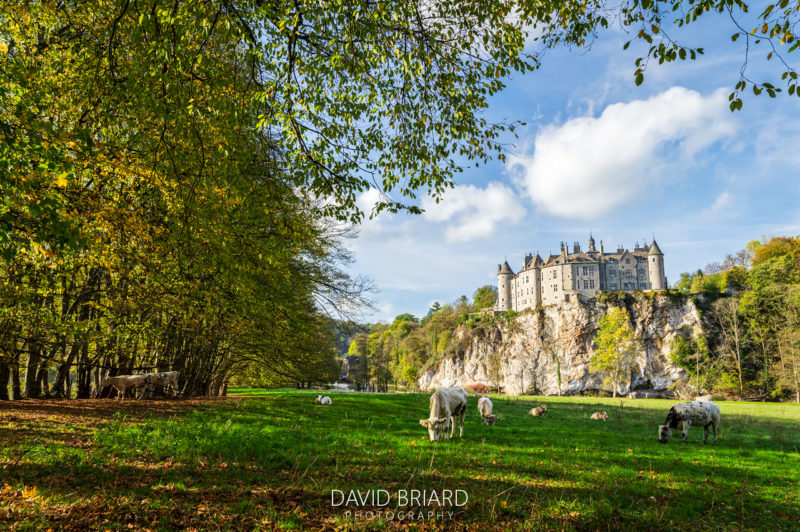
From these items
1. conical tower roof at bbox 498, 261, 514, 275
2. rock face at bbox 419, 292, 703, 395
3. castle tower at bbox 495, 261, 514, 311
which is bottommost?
rock face at bbox 419, 292, 703, 395

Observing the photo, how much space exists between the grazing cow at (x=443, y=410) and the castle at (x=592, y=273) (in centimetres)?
9645

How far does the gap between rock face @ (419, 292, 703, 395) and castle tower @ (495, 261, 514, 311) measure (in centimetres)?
2085

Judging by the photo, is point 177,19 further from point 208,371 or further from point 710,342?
point 710,342

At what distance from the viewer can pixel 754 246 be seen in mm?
87500

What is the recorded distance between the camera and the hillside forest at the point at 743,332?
189ft

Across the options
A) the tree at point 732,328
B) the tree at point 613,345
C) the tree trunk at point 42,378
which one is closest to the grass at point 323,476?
the tree trunk at point 42,378

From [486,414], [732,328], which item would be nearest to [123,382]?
[486,414]

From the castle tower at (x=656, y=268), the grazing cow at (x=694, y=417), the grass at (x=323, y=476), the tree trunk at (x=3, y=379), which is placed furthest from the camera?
the castle tower at (x=656, y=268)

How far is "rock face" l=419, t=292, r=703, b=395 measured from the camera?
80.4 meters

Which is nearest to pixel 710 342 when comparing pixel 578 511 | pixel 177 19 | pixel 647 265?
pixel 647 265

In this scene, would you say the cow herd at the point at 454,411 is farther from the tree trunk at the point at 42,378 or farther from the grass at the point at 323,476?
the tree trunk at the point at 42,378

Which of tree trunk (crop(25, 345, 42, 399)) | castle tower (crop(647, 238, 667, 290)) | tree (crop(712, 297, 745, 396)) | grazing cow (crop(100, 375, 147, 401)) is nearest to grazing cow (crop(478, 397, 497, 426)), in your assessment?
grazing cow (crop(100, 375, 147, 401))

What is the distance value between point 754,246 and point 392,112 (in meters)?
109

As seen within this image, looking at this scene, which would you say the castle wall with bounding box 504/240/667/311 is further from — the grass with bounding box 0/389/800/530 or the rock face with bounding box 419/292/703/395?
the grass with bounding box 0/389/800/530
